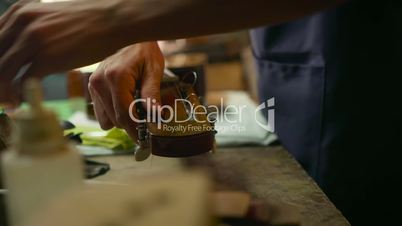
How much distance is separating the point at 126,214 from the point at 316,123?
2.25ft

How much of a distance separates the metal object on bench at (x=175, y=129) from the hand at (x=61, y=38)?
0.64 feet

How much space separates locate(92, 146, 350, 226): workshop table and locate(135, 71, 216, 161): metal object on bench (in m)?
0.02

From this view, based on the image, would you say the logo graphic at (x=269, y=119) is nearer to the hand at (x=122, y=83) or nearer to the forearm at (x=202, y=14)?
the hand at (x=122, y=83)

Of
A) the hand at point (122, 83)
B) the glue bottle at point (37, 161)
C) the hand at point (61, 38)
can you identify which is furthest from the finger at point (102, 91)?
the glue bottle at point (37, 161)

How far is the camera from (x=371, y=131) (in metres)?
0.90

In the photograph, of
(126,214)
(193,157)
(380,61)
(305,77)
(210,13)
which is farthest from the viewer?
(305,77)

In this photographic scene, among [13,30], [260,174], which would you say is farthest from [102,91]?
[260,174]

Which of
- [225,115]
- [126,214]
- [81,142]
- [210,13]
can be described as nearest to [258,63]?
[225,115]

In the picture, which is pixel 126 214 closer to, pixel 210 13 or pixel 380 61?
pixel 210 13

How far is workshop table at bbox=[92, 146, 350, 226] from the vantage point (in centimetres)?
66

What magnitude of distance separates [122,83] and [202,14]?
0.23 m

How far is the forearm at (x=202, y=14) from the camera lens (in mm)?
525

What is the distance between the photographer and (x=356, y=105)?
906 millimetres

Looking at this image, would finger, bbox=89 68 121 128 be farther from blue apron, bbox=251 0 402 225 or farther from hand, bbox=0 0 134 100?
blue apron, bbox=251 0 402 225
